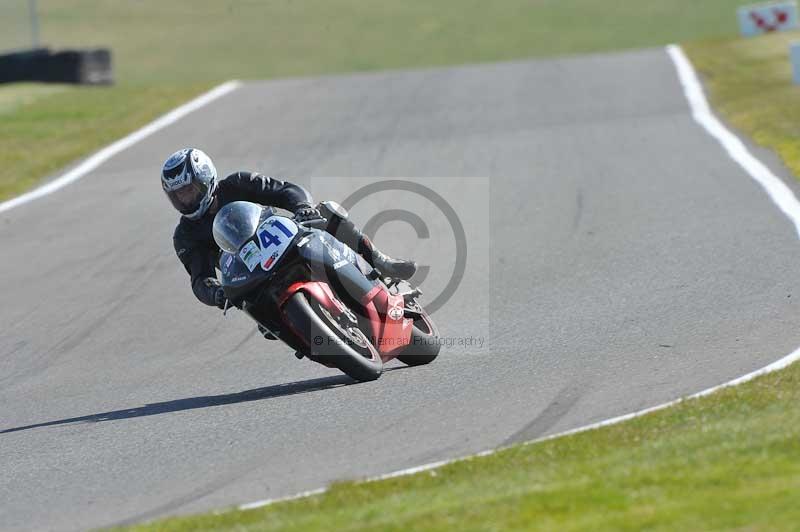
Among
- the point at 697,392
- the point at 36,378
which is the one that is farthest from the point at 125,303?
the point at 697,392

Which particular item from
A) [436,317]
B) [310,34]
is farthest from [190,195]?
[310,34]

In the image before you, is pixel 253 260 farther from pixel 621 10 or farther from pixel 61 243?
pixel 621 10

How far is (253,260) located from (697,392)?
108 inches

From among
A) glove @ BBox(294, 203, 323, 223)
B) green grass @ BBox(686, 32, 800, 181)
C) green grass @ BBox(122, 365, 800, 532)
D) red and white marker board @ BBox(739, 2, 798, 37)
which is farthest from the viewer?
red and white marker board @ BBox(739, 2, 798, 37)

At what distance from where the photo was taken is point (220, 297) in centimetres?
795

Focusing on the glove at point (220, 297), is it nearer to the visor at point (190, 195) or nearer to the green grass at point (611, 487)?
the visor at point (190, 195)

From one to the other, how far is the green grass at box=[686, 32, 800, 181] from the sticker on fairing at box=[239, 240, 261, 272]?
7.85m

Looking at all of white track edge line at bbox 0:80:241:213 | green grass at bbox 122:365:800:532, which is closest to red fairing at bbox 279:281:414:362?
green grass at bbox 122:365:800:532

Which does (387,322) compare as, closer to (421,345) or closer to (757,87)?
(421,345)

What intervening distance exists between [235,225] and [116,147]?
13.1 metres

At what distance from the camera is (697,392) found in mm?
6730

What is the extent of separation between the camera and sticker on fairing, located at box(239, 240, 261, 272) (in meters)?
7.71

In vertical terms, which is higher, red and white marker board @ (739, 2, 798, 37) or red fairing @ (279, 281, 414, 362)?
red fairing @ (279, 281, 414, 362)

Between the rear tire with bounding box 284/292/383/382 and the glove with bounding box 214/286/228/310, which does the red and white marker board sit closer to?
the rear tire with bounding box 284/292/383/382
